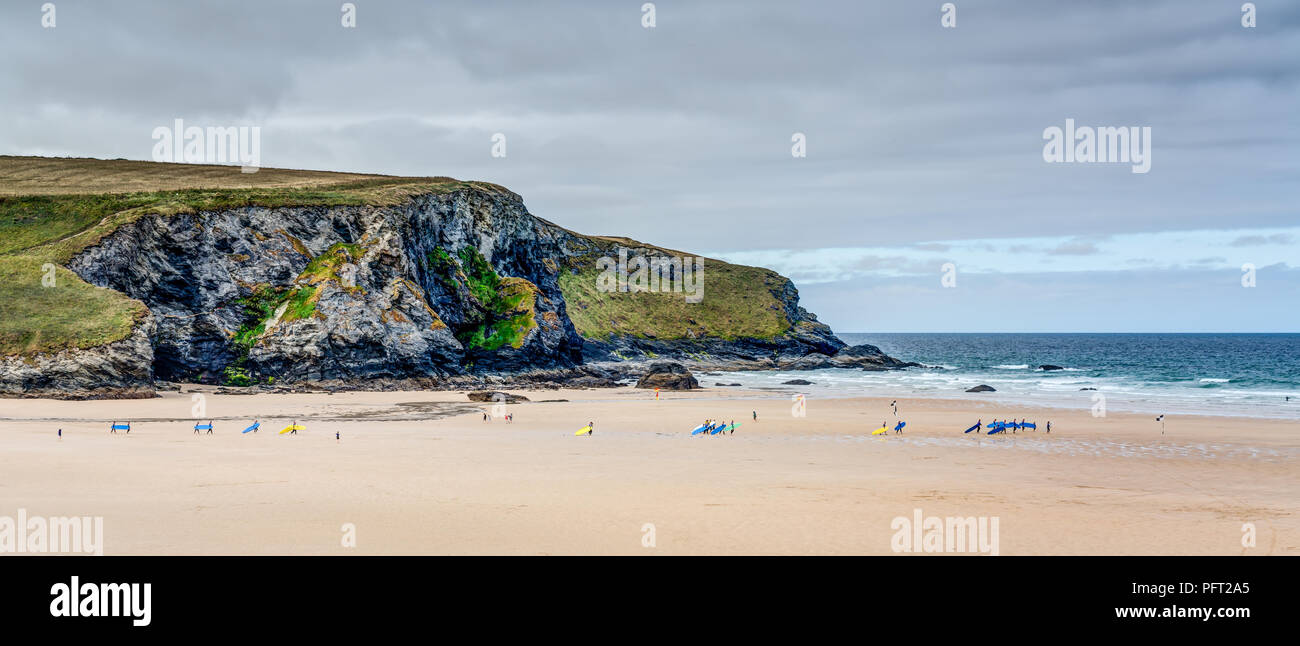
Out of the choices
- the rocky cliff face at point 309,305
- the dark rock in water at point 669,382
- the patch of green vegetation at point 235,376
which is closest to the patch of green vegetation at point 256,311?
the rocky cliff face at point 309,305

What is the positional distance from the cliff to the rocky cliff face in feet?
0.34

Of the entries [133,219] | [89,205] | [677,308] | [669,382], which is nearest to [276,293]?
[133,219]

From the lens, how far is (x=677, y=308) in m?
123

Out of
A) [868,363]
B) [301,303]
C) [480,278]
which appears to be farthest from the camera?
[868,363]

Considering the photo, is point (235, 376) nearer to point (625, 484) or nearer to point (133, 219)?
point (133, 219)

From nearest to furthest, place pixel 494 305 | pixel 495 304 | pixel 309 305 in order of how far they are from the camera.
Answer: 1. pixel 309 305
2. pixel 494 305
3. pixel 495 304

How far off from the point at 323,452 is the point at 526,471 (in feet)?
24.3

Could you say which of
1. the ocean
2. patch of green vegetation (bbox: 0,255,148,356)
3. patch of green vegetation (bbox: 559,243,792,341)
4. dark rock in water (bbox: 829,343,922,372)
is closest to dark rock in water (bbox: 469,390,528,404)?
patch of green vegetation (bbox: 0,255,148,356)

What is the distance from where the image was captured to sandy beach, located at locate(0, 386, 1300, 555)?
47.0ft

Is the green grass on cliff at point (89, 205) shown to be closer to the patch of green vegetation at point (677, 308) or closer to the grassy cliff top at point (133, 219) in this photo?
the grassy cliff top at point (133, 219)

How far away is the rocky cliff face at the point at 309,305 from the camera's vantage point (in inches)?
2238

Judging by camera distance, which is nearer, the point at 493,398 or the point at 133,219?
the point at 493,398

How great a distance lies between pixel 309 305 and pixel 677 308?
6938 centimetres
